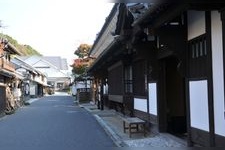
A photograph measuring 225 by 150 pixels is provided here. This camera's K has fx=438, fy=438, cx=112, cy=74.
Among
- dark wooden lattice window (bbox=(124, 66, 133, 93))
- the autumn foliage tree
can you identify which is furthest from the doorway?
the autumn foliage tree

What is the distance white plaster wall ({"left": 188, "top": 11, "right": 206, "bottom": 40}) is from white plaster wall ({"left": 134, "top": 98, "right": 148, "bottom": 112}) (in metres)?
6.22

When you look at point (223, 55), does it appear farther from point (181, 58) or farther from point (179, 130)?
point (179, 130)

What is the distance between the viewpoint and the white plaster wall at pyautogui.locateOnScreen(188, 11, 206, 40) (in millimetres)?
9352

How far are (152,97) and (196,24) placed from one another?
5437 mm

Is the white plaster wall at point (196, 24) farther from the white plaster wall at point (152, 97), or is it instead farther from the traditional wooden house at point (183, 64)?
the white plaster wall at point (152, 97)

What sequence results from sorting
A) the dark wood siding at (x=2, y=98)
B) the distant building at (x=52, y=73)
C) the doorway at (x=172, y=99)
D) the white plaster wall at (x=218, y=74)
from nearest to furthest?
the white plaster wall at (x=218, y=74) → the doorway at (x=172, y=99) → the dark wood siding at (x=2, y=98) → the distant building at (x=52, y=73)

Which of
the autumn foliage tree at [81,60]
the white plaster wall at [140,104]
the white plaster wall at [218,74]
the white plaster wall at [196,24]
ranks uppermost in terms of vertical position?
the autumn foliage tree at [81,60]

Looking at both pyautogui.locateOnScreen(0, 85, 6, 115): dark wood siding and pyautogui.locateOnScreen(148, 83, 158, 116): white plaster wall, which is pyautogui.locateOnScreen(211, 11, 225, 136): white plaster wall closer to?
pyautogui.locateOnScreen(148, 83, 158, 116): white plaster wall

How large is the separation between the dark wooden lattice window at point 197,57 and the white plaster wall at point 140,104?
5.97 metres

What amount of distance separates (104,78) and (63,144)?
2045 cm

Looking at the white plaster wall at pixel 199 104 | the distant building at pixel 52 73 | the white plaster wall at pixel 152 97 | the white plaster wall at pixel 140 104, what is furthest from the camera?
the distant building at pixel 52 73

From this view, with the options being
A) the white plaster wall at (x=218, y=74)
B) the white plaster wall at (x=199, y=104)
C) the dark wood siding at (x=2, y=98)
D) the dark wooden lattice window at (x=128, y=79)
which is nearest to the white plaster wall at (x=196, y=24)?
the white plaster wall at (x=218, y=74)

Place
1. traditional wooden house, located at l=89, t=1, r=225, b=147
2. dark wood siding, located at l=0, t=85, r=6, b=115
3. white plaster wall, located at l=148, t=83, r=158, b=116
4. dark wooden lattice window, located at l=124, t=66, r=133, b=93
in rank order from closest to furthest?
1. traditional wooden house, located at l=89, t=1, r=225, b=147
2. white plaster wall, located at l=148, t=83, r=158, b=116
3. dark wooden lattice window, located at l=124, t=66, r=133, b=93
4. dark wood siding, located at l=0, t=85, r=6, b=115

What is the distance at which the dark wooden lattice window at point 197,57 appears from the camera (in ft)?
30.9
